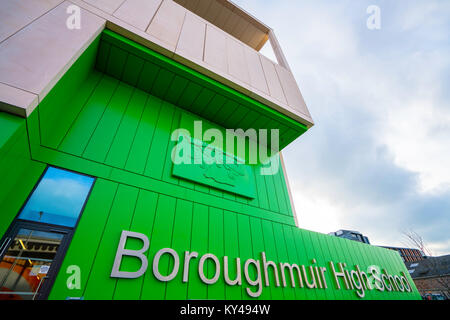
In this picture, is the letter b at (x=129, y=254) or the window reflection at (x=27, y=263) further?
the letter b at (x=129, y=254)

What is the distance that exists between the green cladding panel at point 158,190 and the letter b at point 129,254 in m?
0.04

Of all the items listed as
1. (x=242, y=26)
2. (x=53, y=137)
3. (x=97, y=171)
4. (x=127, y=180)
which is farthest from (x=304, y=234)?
(x=242, y=26)

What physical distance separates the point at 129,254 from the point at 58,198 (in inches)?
37.1

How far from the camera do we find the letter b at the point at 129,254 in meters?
1.76

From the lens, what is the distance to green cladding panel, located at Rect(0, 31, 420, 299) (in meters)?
1.74

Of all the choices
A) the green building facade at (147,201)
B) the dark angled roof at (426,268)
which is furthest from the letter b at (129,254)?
the dark angled roof at (426,268)

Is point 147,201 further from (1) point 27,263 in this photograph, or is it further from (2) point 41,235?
(1) point 27,263

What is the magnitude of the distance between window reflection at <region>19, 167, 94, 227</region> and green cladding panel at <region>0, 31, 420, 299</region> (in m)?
0.07

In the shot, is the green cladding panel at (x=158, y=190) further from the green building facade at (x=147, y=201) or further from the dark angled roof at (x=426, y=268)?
the dark angled roof at (x=426, y=268)

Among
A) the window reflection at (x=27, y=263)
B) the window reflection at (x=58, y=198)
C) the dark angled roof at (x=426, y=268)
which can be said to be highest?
the dark angled roof at (x=426, y=268)

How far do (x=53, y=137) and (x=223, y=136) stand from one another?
250 centimetres

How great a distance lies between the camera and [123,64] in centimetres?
275

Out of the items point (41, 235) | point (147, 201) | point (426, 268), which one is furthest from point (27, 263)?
point (426, 268)
